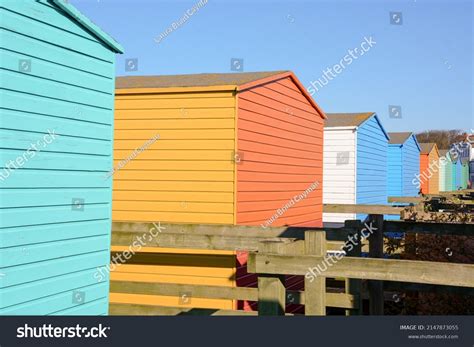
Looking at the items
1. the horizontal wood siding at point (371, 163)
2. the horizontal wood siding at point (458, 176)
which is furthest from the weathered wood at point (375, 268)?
the horizontal wood siding at point (458, 176)

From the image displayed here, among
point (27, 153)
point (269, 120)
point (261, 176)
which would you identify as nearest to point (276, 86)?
point (269, 120)

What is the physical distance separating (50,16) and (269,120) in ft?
16.6

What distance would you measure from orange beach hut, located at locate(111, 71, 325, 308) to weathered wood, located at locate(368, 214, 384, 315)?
2131mm

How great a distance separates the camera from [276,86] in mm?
10250

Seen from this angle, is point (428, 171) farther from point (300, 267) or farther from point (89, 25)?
point (300, 267)

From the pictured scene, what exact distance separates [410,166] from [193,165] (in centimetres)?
2117

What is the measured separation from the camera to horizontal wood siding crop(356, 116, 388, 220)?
704 inches

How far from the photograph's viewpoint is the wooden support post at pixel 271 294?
4.34 meters

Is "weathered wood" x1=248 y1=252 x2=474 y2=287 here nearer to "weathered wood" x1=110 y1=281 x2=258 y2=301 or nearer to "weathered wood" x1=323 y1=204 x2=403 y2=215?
"weathered wood" x1=110 y1=281 x2=258 y2=301

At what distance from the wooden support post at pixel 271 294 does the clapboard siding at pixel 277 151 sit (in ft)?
13.3

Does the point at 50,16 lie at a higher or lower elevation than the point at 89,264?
higher

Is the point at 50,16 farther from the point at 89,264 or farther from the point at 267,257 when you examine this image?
the point at 267,257

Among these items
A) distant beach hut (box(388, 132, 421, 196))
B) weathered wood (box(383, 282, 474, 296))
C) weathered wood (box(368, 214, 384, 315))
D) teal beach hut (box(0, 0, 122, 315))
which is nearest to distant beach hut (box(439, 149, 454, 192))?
distant beach hut (box(388, 132, 421, 196))

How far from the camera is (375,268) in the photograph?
418 centimetres
